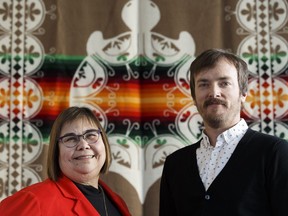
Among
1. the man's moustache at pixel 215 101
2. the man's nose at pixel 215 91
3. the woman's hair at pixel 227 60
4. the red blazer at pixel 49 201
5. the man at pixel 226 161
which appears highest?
the woman's hair at pixel 227 60

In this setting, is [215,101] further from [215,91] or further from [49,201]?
[49,201]

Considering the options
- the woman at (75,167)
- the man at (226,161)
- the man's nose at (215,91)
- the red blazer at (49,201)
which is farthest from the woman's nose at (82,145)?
the man's nose at (215,91)

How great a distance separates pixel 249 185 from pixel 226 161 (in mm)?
105

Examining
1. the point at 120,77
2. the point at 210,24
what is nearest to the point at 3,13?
the point at 120,77

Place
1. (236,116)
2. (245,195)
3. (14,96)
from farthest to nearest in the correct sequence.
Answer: (14,96) < (236,116) < (245,195)

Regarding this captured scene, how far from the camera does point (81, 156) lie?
52.3 inches

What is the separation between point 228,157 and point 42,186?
56 centimetres

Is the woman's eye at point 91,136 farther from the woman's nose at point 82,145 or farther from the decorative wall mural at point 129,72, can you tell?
the decorative wall mural at point 129,72

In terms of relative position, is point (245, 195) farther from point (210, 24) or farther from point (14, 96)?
point (14, 96)

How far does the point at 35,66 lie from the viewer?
1839 mm

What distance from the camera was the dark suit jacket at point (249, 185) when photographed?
1157 millimetres

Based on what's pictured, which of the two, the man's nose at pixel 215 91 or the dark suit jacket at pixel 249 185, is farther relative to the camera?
the man's nose at pixel 215 91

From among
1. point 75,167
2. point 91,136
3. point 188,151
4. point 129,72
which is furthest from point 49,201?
point 129,72

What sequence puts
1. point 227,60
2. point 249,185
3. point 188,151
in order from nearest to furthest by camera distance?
point 249,185 < point 227,60 < point 188,151
